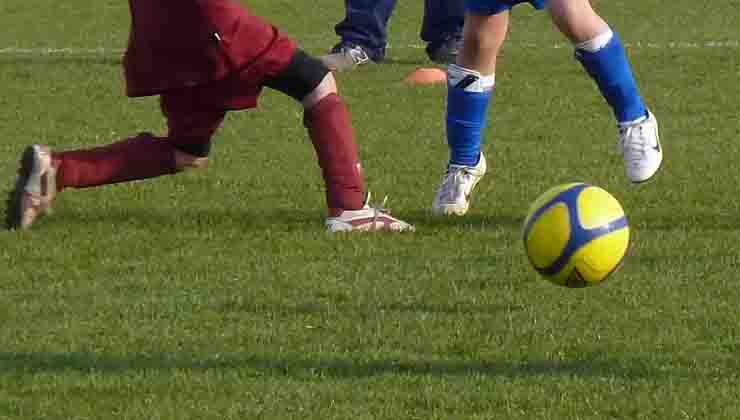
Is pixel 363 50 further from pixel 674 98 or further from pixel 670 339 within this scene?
pixel 670 339

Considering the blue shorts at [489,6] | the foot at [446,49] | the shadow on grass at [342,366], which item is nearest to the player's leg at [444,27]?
the foot at [446,49]

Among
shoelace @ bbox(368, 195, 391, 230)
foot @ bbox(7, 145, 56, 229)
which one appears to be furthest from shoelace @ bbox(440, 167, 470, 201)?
foot @ bbox(7, 145, 56, 229)

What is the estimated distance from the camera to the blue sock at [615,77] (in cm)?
728

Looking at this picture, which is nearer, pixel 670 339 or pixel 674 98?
pixel 670 339

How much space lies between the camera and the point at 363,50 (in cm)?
1339

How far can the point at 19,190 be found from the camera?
284 inches

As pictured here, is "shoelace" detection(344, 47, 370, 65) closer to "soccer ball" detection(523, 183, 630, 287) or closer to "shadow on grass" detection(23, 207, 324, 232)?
"shadow on grass" detection(23, 207, 324, 232)

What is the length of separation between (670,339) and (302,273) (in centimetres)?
148

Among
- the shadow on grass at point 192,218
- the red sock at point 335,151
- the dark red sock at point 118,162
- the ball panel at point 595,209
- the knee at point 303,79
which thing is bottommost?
the shadow on grass at point 192,218

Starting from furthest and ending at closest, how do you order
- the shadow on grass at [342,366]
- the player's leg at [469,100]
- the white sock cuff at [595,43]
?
the player's leg at [469,100] < the white sock cuff at [595,43] < the shadow on grass at [342,366]

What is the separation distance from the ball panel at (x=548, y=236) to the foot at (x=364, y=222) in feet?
4.79

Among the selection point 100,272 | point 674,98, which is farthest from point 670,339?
point 674,98

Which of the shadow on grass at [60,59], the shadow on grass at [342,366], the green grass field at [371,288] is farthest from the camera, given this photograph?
the shadow on grass at [60,59]

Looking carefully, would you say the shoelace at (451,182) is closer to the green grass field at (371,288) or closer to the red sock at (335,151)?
the green grass field at (371,288)
